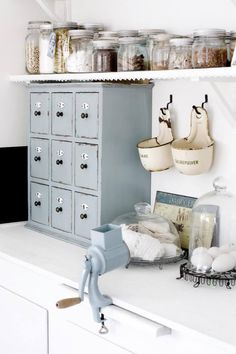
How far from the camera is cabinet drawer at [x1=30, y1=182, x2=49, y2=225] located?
8.54 feet

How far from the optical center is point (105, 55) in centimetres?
230

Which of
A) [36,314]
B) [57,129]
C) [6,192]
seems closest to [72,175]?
[57,129]

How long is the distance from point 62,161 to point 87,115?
0.77 feet

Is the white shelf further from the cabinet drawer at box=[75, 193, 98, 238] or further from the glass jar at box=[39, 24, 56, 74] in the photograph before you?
the cabinet drawer at box=[75, 193, 98, 238]

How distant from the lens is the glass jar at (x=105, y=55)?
7.52 feet

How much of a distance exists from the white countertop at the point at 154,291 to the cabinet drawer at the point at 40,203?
20 centimetres

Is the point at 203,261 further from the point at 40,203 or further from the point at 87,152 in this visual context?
the point at 40,203

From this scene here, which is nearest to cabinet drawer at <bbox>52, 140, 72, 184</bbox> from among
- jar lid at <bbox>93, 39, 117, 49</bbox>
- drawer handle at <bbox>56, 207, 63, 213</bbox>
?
drawer handle at <bbox>56, 207, 63, 213</bbox>

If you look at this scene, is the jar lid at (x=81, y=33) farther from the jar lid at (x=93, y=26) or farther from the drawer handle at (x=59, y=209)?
the drawer handle at (x=59, y=209)

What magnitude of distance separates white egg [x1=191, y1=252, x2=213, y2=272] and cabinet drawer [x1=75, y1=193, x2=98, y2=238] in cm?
51

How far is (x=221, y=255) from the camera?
1930 mm

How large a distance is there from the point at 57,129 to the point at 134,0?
1.79 ft

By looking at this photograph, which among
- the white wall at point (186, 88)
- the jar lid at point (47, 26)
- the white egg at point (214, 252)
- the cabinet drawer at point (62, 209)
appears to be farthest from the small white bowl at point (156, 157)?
the jar lid at point (47, 26)

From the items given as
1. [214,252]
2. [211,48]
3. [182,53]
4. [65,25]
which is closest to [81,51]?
[65,25]
